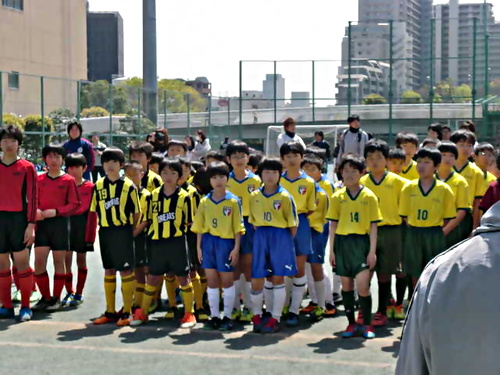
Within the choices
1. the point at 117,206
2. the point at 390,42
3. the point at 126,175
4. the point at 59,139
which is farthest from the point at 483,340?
the point at 390,42

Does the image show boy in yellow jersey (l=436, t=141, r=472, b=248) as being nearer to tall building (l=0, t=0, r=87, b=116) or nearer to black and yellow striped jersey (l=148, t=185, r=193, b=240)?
black and yellow striped jersey (l=148, t=185, r=193, b=240)

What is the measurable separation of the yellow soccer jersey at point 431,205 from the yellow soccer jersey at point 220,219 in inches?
59.5

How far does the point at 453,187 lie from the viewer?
6887 mm

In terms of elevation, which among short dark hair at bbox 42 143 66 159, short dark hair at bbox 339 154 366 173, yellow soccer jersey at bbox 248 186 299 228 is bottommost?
yellow soccer jersey at bbox 248 186 299 228

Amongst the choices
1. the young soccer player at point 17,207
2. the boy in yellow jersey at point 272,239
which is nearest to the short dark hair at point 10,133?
the young soccer player at point 17,207

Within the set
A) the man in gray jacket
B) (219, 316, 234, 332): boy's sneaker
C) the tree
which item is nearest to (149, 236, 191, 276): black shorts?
(219, 316, 234, 332): boy's sneaker

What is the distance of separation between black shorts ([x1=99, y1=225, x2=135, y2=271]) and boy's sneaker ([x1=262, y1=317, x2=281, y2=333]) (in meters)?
1.41

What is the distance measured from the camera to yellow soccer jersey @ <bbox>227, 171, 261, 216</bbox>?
7643mm

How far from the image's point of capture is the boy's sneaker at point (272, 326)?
22.1 ft

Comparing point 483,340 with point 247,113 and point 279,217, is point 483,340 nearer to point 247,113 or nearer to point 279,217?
point 279,217

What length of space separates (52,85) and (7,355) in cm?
2276

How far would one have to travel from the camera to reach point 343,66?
92.4 feet

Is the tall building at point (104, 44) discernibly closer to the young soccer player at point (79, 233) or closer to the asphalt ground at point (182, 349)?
the young soccer player at point (79, 233)

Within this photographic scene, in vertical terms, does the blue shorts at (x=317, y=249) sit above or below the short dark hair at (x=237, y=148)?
below
